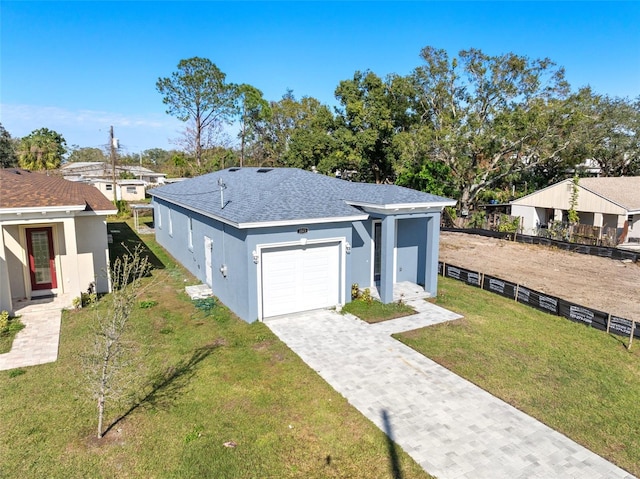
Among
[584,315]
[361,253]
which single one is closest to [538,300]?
[584,315]

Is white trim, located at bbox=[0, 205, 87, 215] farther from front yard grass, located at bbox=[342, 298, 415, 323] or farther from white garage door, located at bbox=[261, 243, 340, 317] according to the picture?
front yard grass, located at bbox=[342, 298, 415, 323]

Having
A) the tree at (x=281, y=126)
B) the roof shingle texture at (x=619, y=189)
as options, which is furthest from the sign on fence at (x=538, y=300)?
the tree at (x=281, y=126)

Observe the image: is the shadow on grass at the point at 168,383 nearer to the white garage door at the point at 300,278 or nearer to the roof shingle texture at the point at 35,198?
the white garage door at the point at 300,278

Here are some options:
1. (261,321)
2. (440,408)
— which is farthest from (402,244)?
(440,408)

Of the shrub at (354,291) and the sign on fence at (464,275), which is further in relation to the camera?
the sign on fence at (464,275)

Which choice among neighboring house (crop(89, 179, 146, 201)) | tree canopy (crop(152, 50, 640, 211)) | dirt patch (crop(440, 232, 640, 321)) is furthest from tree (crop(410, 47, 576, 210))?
neighboring house (crop(89, 179, 146, 201))
